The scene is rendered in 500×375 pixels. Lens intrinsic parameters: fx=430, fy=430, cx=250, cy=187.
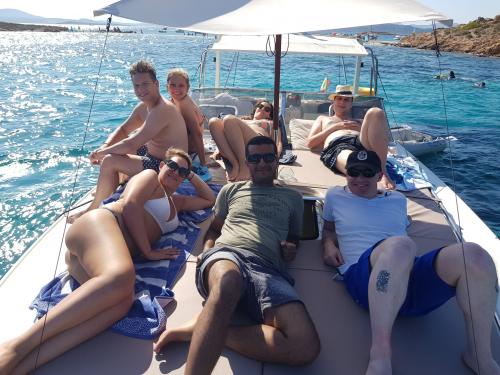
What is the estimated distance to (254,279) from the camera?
2.28 m

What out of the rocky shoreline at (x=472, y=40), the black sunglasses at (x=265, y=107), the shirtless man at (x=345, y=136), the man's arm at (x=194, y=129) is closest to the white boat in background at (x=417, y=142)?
the shirtless man at (x=345, y=136)

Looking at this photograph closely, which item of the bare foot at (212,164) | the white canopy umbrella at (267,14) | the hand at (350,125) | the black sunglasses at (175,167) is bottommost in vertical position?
the bare foot at (212,164)

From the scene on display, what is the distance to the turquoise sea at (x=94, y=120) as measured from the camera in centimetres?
638

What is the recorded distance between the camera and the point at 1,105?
45.4 feet

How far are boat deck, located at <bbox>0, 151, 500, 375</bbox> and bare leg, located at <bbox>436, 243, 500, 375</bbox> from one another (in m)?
0.13

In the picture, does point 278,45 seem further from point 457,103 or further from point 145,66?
point 457,103

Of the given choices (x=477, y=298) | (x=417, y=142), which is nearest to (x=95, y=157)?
(x=477, y=298)

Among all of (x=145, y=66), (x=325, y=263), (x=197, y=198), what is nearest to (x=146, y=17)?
(x=145, y=66)

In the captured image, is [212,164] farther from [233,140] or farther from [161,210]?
[161,210]

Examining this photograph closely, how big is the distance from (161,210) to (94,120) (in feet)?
35.8

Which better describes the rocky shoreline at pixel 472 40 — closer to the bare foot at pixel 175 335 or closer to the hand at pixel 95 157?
the hand at pixel 95 157

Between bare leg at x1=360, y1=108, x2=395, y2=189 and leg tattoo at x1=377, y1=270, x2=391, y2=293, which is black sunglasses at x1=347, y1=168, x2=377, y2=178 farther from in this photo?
bare leg at x1=360, y1=108, x2=395, y2=189

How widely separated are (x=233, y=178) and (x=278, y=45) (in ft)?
4.38

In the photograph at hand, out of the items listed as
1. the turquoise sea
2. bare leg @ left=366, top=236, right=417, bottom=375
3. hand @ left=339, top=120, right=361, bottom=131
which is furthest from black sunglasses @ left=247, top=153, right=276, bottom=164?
hand @ left=339, top=120, right=361, bottom=131
